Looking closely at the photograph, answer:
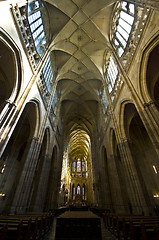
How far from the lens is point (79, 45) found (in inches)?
543

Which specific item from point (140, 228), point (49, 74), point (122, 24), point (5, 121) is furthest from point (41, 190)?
point (122, 24)

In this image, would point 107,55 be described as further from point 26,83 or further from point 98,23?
point 26,83

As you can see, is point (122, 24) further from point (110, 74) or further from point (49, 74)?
point (49, 74)

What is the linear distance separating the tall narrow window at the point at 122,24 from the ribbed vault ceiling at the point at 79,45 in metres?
0.86

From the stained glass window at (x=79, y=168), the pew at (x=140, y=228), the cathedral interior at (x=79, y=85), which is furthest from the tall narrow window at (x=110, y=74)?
the stained glass window at (x=79, y=168)

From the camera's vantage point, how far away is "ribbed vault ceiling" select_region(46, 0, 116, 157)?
11.3 metres

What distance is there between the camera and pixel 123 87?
940 cm

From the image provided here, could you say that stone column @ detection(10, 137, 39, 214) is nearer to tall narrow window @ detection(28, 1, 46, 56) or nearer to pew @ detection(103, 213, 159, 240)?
pew @ detection(103, 213, 159, 240)

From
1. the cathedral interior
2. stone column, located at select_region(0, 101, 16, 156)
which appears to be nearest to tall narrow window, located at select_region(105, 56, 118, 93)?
the cathedral interior

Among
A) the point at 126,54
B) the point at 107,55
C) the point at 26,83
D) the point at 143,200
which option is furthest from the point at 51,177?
the point at 107,55

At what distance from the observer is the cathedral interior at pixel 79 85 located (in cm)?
681

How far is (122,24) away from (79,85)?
9217 millimetres

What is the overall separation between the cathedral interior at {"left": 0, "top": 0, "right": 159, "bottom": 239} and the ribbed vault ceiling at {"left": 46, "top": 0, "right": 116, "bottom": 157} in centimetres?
8

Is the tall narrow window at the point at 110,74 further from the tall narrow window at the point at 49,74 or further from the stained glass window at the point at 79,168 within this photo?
the stained glass window at the point at 79,168
